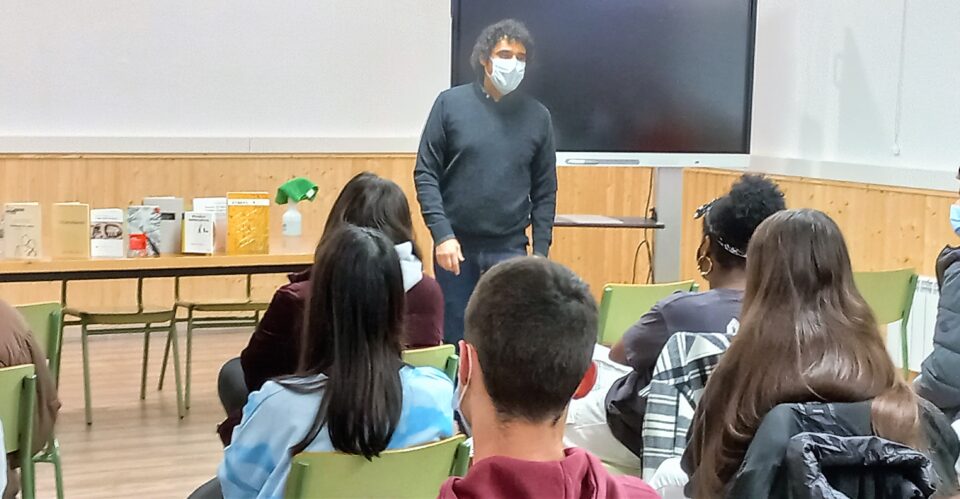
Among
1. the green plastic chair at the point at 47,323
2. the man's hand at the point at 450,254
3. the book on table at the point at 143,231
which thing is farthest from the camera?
the book on table at the point at 143,231

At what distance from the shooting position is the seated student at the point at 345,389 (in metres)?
2.05

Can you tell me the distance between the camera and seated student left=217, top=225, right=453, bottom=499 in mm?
2055

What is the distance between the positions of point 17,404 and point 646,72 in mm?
3684

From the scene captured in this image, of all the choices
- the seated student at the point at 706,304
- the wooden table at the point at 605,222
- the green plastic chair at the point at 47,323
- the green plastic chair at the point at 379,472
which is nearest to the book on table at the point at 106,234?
the green plastic chair at the point at 47,323

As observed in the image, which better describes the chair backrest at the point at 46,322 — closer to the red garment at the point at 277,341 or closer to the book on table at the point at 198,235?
the book on table at the point at 198,235

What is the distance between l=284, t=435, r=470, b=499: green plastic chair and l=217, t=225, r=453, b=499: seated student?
4cm

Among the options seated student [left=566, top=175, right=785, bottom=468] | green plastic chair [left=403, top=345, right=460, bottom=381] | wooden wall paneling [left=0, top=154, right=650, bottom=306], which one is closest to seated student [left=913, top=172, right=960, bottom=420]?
seated student [left=566, top=175, right=785, bottom=468]

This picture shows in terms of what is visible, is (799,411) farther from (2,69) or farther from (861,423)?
(2,69)

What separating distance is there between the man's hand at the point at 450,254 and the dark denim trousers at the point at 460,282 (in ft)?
0.69

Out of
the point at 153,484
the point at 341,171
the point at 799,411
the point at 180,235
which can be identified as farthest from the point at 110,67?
the point at 799,411

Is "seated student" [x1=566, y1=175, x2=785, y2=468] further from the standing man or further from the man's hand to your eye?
the standing man

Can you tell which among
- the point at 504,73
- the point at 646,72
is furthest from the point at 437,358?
the point at 646,72

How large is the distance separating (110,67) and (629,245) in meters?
3.50

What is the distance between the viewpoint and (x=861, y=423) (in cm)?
182
